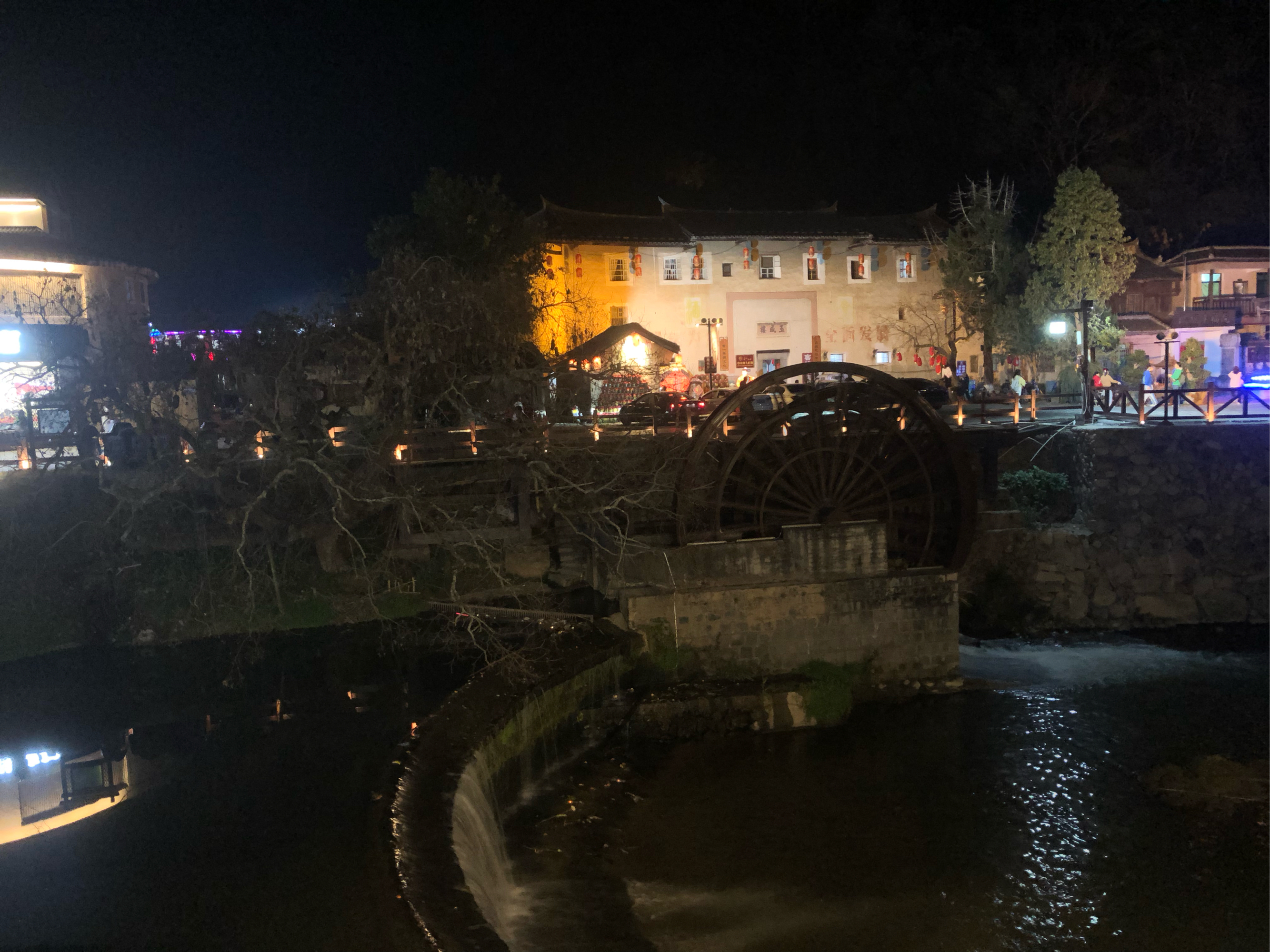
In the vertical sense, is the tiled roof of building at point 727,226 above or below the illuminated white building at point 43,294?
above

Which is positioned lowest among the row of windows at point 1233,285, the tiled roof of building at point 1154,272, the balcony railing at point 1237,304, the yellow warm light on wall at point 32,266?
the balcony railing at point 1237,304

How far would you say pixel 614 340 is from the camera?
2766 cm

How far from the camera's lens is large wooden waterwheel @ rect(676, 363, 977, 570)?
14.1 metres

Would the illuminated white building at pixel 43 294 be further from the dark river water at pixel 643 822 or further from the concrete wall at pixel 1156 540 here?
the concrete wall at pixel 1156 540

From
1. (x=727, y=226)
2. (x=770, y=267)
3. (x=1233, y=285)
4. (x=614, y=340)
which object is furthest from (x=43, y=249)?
(x=1233, y=285)

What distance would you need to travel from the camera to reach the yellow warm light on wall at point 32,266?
2344 cm

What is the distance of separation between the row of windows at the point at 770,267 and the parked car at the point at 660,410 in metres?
14.8

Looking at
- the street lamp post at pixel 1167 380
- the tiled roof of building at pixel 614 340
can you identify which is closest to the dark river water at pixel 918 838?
the street lamp post at pixel 1167 380

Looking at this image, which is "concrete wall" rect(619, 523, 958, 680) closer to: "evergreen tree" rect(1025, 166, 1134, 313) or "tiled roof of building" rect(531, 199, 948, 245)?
"evergreen tree" rect(1025, 166, 1134, 313)

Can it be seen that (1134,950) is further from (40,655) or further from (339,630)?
(40,655)

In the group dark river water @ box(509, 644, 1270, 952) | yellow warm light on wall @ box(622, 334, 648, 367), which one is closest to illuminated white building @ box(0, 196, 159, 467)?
dark river water @ box(509, 644, 1270, 952)

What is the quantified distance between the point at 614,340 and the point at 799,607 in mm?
15844

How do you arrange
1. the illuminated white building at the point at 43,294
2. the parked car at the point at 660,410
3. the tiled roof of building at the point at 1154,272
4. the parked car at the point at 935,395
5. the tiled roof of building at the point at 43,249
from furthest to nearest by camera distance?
the tiled roof of building at the point at 1154,272 < the parked car at the point at 935,395 < the tiled roof of building at the point at 43,249 < the illuminated white building at the point at 43,294 < the parked car at the point at 660,410

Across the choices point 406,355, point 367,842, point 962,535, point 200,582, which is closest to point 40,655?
point 200,582
